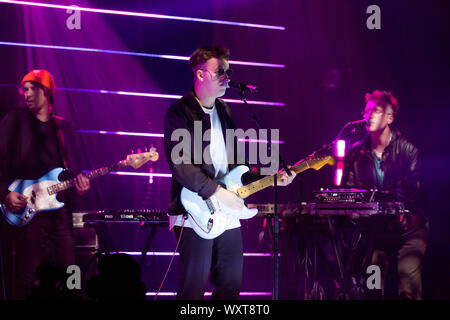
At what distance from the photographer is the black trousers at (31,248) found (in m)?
4.87

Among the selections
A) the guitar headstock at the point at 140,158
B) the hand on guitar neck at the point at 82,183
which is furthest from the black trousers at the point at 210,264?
the hand on guitar neck at the point at 82,183

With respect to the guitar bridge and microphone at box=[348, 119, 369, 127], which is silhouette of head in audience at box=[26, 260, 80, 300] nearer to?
the guitar bridge

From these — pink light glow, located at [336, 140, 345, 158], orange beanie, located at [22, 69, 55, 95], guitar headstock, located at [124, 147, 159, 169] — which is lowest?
guitar headstock, located at [124, 147, 159, 169]

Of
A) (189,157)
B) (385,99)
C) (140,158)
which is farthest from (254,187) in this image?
(385,99)

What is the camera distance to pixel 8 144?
16.6 feet

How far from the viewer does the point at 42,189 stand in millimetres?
4926

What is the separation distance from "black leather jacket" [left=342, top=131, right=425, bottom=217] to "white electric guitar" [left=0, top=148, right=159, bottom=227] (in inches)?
93.8

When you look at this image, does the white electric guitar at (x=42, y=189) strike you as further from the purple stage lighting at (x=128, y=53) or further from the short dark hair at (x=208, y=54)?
the short dark hair at (x=208, y=54)

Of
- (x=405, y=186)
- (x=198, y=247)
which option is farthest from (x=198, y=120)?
(x=405, y=186)

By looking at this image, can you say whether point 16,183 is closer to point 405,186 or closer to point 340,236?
point 340,236

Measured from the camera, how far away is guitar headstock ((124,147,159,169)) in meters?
5.01

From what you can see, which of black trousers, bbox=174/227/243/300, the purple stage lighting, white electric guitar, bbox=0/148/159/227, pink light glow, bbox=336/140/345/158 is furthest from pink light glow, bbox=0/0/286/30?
black trousers, bbox=174/227/243/300

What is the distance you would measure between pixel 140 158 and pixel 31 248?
1377 millimetres

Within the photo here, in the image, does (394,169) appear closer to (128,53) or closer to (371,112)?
(371,112)
